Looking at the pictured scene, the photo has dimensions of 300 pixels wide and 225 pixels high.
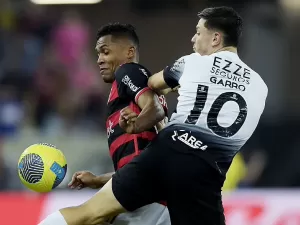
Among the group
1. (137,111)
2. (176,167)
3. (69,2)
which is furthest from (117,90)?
(69,2)

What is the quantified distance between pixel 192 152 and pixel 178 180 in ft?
0.70

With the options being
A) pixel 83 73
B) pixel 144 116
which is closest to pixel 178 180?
pixel 144 116

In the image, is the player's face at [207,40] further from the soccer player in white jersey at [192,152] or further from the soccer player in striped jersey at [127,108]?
the soccer player in striped jersey at [127,108]

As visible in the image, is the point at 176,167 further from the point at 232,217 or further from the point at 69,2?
the point at 69,2

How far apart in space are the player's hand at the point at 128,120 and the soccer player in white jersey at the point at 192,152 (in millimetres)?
181

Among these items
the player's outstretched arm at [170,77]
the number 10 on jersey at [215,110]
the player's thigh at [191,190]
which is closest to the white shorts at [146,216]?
the player's thigh at [191,190]

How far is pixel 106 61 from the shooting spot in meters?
7.20

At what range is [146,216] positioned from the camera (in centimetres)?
688

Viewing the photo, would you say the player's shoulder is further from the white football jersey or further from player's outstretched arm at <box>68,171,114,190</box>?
player's outstretched arm at <box>68,171,114,190</box>

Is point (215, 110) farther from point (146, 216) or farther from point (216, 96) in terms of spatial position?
point (146, 216)

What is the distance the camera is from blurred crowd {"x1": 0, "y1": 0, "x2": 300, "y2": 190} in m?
13.2

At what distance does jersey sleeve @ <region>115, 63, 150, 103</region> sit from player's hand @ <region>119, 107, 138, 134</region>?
0.20 meters

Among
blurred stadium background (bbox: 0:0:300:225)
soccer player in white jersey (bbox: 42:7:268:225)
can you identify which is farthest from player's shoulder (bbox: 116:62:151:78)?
blurred stadium background (bbox: 0:0:300:225)

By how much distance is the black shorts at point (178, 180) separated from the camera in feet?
21.0
